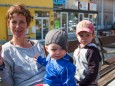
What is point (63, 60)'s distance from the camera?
8.34 ft

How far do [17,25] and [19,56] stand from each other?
0.29 meters

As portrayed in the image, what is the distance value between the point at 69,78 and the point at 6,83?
60 cm

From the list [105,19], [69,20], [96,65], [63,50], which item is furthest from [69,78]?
[105,19]

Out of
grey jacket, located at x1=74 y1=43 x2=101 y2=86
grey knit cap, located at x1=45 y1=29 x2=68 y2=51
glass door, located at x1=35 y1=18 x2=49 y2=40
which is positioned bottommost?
glass door, located at x1=35 y1=18 x2=49 y2=40

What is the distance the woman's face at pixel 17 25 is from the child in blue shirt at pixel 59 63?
419mm

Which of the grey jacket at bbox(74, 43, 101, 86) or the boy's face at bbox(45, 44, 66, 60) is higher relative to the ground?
the boy's face at bbox(45, 44, 66, 60)

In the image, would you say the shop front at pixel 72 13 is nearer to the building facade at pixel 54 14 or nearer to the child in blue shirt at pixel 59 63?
the building facade at pixel 54 14

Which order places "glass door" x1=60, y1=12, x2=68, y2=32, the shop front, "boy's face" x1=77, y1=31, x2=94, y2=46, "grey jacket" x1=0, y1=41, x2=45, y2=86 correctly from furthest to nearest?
"glass door" x1=60, y1=12, x2=68, y2=32 < the shop front < "boy's face" x1=77, y1=31, x2=94, y2=46 < "grey jacket" x1=0, y1=41, x2=45, y2=86

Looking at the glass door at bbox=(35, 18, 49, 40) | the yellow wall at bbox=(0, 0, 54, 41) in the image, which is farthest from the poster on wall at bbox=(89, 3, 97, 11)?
the glass door at bbox=(35, 18, 49, 40)

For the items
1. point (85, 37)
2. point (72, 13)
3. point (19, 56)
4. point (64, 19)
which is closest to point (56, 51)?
point (19, 56)

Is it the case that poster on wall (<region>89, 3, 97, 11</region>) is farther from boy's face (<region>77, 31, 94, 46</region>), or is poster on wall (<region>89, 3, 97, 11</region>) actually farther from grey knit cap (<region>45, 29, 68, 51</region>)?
grey knit cap (<region>45, 29, 68, 51</region>)

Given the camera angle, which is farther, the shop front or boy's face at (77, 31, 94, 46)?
the shop front

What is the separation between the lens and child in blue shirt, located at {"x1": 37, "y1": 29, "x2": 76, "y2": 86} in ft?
8.16

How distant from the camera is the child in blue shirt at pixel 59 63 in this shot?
249cm
